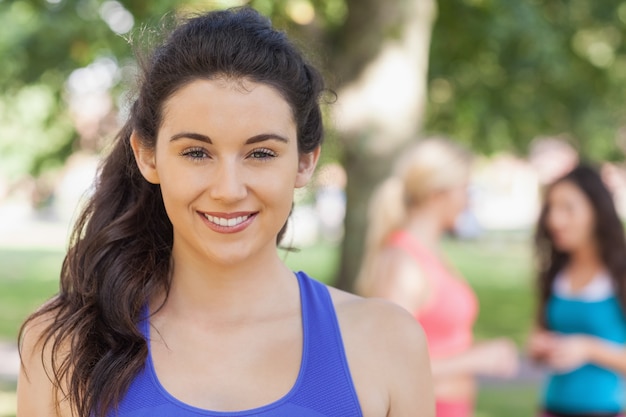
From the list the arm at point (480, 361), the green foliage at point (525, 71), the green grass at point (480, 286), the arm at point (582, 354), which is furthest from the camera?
the green foliage at point (525, 71)

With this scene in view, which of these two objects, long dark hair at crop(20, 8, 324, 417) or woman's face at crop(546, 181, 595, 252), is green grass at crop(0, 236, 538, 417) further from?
long dark hair at crop(20, 8, 324, 417)

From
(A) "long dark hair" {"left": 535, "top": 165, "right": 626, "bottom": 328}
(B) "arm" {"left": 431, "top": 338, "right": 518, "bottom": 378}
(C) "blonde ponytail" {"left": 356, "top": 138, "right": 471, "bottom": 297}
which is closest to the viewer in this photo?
(B) "arm" {"left": 431, "top": 338, "right": 518, "bottom": 378}

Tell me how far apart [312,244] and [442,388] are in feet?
86.0

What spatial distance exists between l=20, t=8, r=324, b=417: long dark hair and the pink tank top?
181cm

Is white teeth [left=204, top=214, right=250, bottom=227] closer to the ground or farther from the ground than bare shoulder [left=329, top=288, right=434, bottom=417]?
farther from the ground

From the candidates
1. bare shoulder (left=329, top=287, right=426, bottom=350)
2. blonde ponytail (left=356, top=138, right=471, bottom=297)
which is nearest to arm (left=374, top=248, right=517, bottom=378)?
blonde ponytail (left=356, top=138, right=471, bottom=297)

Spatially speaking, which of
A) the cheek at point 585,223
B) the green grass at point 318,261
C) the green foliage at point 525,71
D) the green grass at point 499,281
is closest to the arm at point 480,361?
the cheek at point 585,223

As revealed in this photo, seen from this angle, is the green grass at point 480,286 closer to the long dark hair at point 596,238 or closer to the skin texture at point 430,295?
the long dark hair at point 596,238

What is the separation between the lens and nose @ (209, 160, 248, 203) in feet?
6.72

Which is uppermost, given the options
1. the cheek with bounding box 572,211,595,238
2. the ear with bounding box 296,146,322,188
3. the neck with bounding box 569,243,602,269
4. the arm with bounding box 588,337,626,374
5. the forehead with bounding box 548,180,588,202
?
the forehead with bounding box 548,180,588,202

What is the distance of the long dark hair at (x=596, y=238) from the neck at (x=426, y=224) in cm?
92

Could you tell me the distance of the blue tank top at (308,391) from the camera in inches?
81.4

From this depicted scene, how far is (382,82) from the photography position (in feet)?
25.5

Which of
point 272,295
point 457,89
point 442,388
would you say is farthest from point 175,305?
point 457,89
